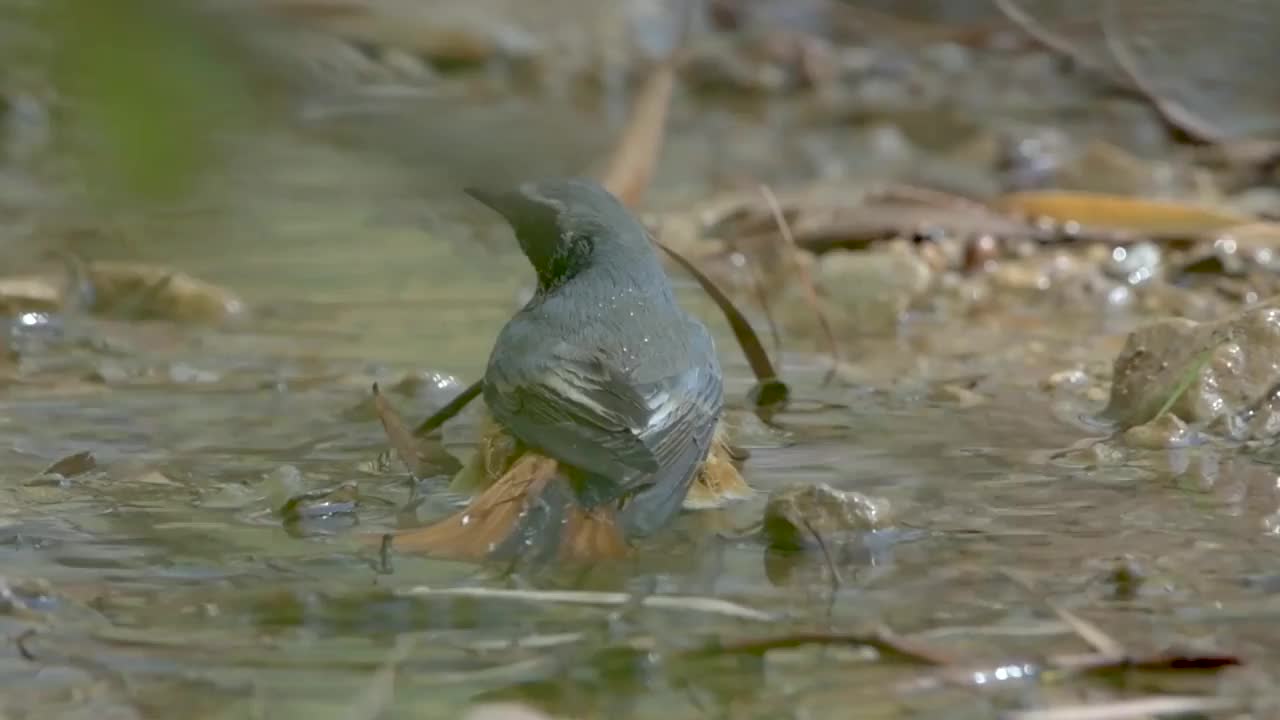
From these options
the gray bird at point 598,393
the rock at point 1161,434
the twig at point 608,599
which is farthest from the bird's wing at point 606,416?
the rock at point 1161,434

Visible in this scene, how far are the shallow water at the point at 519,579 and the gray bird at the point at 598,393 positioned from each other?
0.27 feet

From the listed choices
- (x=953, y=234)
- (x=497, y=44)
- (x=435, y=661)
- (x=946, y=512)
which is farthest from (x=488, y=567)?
(x=497, y=44)

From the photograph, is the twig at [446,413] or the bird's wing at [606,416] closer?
the bird's wing at [606,416]

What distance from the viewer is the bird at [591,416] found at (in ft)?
7.05

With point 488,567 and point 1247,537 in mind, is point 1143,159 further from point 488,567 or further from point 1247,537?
point 488,567

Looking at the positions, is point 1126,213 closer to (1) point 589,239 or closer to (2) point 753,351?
(2) point 753,351

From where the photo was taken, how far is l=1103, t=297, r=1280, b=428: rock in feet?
9.36

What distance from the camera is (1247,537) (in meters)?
2.23

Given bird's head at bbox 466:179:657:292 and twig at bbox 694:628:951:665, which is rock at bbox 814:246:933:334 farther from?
twig at bbox 694:628:951:665

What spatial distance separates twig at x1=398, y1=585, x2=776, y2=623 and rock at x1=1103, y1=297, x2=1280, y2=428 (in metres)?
1.18

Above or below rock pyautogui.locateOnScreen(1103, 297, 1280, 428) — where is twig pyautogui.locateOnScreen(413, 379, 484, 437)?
below

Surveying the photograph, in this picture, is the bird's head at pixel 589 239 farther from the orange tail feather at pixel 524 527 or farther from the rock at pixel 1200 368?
the rock at pixel 1200 368

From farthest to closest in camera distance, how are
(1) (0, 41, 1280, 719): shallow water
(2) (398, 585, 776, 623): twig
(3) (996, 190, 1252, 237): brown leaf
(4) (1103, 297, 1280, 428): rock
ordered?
1. (3) (996, 190, 1252, 237): brown leaf
2. (4) (1103, 297, 1280, 428): rock
3. (2) (398, 585, 776, 623): twig
4. (1) (0, 41, 1280, 719): shallow water

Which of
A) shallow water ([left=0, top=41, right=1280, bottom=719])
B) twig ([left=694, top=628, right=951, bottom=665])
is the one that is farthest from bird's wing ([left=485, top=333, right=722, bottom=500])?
twig ([left=694, top=628, right=951, bottom=665])
